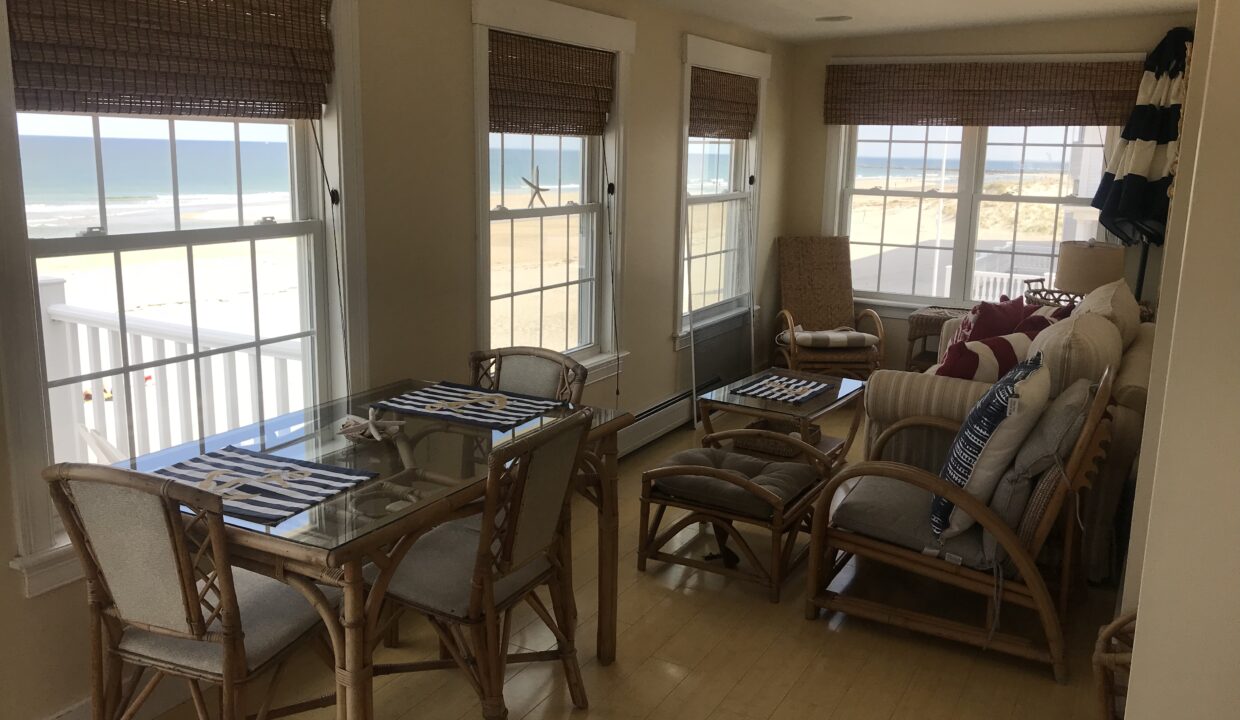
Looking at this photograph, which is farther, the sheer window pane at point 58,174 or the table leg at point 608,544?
the table leg at point 608,544

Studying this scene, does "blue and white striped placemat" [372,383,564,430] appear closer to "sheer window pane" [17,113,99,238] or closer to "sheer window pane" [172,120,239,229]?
"sheer window pane" [172,120,239,229]

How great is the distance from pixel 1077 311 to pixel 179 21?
3.89 m

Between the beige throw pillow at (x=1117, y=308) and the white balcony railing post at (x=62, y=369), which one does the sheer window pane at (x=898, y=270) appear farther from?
the white balcony railing post at (x=62, y=369)

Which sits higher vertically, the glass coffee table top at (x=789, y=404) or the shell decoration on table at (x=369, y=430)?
the shell decoration on table at (x=369, y=430)

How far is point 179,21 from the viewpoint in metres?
2.64

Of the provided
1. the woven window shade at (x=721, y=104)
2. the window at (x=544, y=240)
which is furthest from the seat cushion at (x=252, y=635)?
the woven window shade at (x=721, y=104)

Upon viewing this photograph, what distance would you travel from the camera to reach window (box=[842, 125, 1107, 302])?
6242 millimetres

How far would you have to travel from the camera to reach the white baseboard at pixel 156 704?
8.63ft

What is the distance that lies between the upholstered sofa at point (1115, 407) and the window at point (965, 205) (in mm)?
2287

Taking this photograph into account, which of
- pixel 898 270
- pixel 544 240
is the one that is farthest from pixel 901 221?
pixel 544 240

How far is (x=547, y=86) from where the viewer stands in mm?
4188

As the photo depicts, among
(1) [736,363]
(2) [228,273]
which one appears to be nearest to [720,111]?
(1) [736,363]

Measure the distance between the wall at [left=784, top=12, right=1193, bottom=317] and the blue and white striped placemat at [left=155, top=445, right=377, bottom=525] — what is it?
16.6 feet

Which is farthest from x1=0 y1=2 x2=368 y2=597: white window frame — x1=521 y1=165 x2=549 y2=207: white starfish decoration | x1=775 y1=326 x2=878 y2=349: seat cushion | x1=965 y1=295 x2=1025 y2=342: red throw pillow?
x1=775 y1=326 x2=878 y2=349: seat cushion
